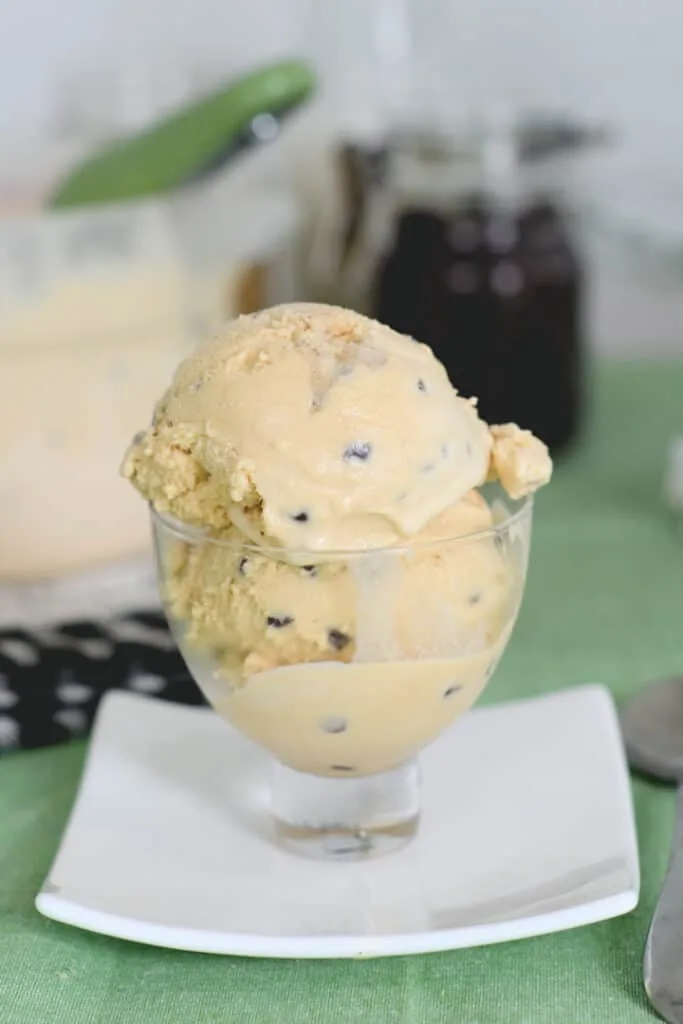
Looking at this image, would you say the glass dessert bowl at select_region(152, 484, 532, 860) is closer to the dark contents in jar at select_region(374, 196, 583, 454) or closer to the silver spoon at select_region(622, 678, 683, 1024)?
the silver spoon at select_region(622, 678, 683, 1024)

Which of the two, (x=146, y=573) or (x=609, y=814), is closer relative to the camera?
(x=609, y=814)

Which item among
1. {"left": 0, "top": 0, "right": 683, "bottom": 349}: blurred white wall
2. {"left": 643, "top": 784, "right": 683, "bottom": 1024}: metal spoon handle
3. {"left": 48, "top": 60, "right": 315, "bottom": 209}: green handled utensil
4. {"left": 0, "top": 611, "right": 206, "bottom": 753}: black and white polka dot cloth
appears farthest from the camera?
{"left": 0, "top": 0, "right": 683, "bottom": 349}: blurred white wall

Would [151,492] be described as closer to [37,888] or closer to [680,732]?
[37,888]

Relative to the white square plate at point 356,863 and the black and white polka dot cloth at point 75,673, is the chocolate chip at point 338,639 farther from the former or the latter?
the black and white polka dot cloth at point 75,673

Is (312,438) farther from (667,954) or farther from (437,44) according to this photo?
(437,44)

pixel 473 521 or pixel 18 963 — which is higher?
pixel 473 521

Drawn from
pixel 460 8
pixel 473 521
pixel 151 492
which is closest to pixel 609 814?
pixel 473 521

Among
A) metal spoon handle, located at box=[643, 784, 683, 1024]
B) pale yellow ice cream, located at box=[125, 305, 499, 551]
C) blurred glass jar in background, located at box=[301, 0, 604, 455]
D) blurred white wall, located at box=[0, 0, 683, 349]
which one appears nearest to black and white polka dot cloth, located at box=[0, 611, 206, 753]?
pale yellow ice cream, located at box=[125, 305, 499, 551]
